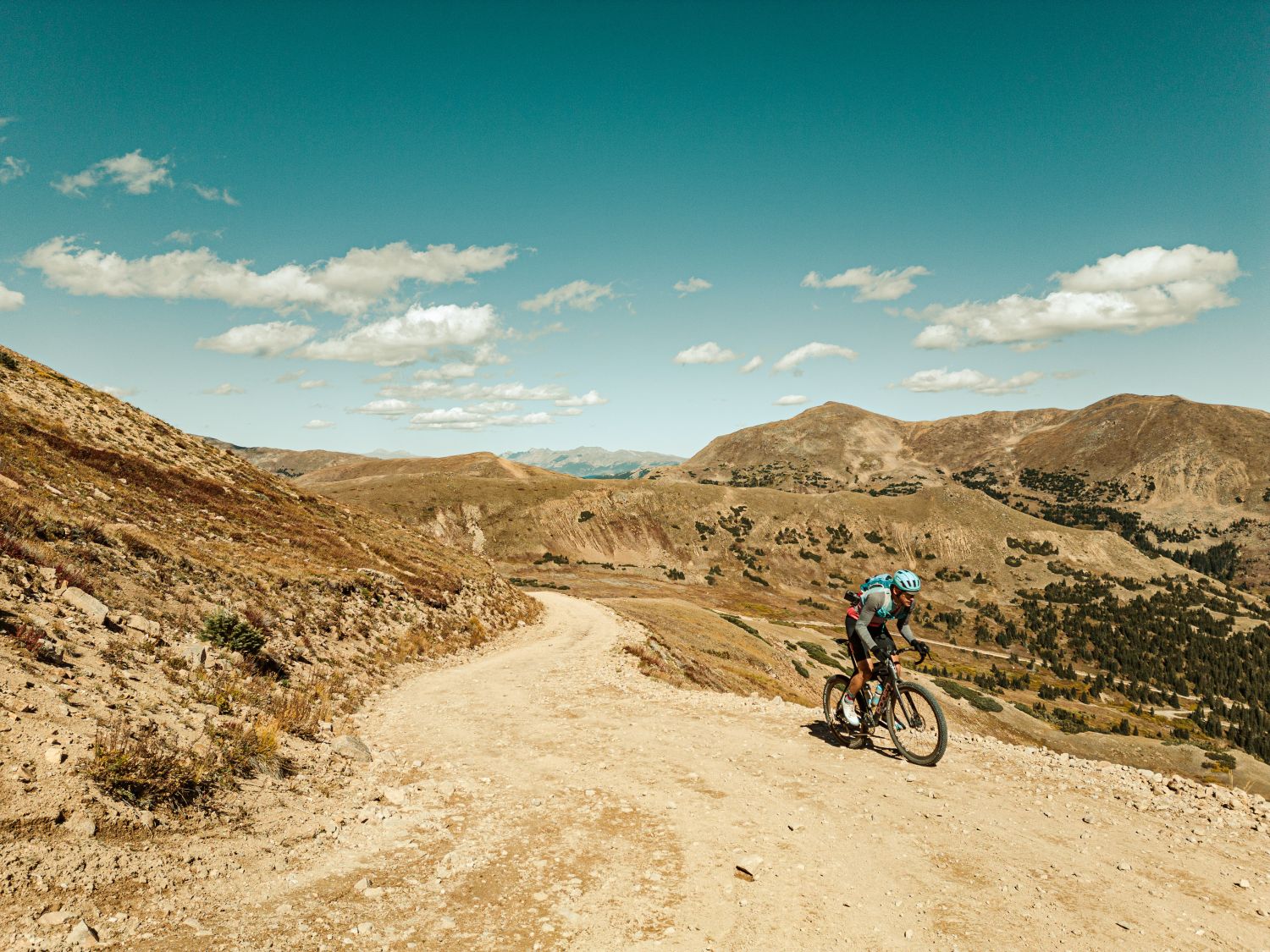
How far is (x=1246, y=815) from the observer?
9.06 m

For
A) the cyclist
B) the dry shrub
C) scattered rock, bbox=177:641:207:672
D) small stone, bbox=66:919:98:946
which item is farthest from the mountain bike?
scattered rock, bbox=177:641:207:672

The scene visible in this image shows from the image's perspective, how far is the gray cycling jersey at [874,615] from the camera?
37.5ft

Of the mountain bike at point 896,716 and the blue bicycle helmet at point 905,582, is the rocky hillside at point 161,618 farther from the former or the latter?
the blue bicycle helmet at point 905,582

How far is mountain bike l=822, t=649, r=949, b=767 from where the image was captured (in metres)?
11.6

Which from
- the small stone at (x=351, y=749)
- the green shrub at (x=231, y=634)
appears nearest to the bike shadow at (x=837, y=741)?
the small stone at (x=351, y=749)

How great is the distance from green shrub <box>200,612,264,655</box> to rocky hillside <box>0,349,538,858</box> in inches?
1.7

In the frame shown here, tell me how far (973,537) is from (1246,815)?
161148mm

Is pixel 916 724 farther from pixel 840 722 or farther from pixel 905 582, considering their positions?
pixel 905 582

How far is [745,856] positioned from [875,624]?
18.6 ft

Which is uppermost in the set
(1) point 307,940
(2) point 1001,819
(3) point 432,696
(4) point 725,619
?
(1) point 307,940

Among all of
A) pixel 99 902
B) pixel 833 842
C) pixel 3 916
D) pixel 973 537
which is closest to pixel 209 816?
pixel 99 902

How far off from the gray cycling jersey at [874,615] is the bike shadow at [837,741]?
2.23 metres

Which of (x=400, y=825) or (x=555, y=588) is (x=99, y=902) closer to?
(x=400, y=825)

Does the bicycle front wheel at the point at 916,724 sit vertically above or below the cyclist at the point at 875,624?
below
